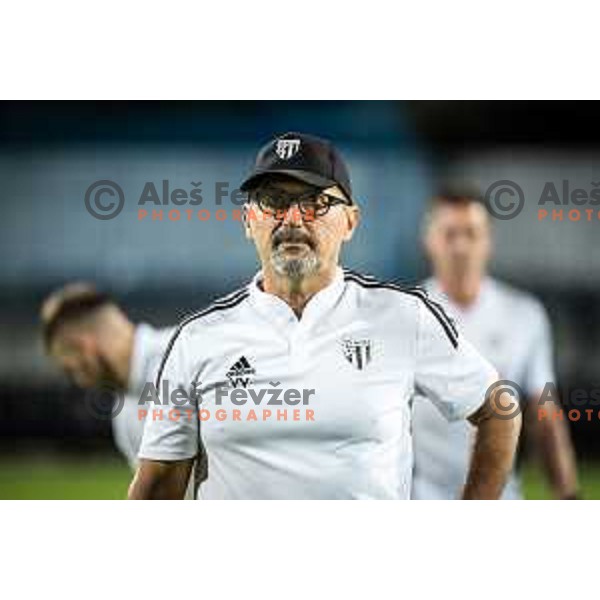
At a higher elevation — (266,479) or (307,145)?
(307,145)

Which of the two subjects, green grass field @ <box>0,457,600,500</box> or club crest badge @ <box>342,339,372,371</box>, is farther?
green grass field @ <box>0,457,600,500</box>

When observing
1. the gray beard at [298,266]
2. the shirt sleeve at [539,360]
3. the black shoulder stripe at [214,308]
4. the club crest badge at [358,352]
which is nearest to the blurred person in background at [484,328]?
the shirt sleeve at [539,360]

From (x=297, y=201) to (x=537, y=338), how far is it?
99 centimetres

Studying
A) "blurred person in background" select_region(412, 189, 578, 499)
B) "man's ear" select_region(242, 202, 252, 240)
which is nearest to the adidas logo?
"man's ear" select_region(242, 202, 252, 240)

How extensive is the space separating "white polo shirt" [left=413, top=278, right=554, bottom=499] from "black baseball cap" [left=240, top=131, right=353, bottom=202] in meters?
0.51

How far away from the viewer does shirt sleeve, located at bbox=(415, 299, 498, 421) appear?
427cm

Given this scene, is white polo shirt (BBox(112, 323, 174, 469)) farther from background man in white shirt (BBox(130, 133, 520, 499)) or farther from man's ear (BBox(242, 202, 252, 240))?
man's ear (BBox(242, 202, 252, 240))

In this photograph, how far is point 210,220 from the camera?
172 inches

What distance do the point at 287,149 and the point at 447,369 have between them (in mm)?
935

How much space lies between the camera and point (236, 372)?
4293 millimetres

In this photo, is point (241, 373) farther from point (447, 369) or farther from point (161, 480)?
point (447, 369)

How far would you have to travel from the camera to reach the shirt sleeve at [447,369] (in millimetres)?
4266
